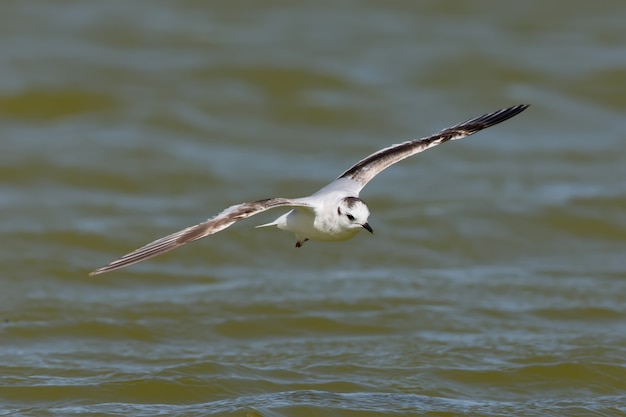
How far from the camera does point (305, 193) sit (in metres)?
15.3

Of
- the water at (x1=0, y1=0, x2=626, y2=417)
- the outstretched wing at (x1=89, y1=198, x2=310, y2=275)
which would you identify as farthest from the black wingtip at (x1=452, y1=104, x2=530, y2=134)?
the outstretched wing at (x1=89, y1=198, x2=310, y2=275)

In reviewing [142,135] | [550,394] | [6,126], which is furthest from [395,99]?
[550,394]

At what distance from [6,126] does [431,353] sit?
28.8ft

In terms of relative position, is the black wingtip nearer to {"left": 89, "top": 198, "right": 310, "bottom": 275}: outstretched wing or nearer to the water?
the water

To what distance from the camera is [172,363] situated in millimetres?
10539

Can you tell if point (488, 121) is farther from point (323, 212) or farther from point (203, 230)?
point (203, 230)

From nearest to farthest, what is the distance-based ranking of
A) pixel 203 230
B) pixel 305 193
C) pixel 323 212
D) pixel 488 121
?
pixel 203 230 → pixel 323 212 → pixel 488 121 → pixel 305 193

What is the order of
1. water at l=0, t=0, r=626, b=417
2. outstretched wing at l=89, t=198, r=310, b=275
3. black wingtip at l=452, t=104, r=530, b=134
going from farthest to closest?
black wingtip at l=452, t=104, r=530, b=134 → water at l=0, t=0, r=626, b=417 → outstretched wing at l=89, t=198, r=310, b=275

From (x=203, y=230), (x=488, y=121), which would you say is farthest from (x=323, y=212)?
(x=488, y=121)

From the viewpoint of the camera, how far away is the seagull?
7.98 m

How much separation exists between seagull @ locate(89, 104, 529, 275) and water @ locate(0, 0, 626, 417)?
1443mm

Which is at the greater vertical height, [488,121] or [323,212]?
[488,121]

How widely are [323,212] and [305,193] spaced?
626cm

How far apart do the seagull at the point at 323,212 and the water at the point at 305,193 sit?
1443 millimetres
